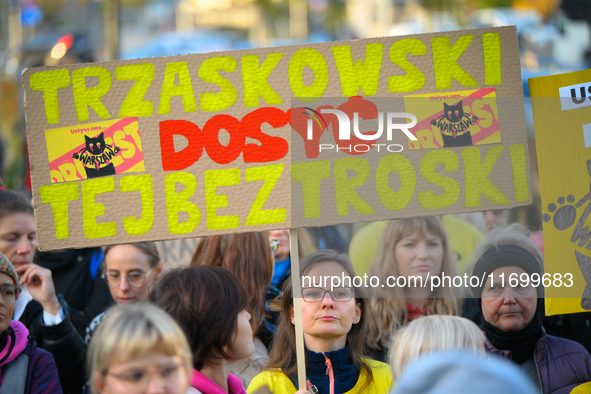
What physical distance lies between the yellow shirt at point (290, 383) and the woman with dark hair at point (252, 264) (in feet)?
1.14

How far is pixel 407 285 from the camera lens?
2.73m

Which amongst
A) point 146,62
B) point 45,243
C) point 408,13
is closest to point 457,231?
point 146,62

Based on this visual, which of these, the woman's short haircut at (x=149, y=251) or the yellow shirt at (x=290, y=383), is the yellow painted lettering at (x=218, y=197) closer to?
the yellow shirt at (x=290, y=383)

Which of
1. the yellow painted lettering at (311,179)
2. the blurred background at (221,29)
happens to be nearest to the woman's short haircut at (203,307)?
the yellow painted lettering at (311,179)

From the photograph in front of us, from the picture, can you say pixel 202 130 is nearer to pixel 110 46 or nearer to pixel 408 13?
pixel 110 46

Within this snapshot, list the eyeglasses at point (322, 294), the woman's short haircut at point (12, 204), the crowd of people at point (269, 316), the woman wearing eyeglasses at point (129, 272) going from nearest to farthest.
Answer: the crowd of people at point (269, 316) → the eyeglasses at point (322, 294) → the woman wearing eyeglasses at point (129, 272) → the woman's short haircut at point (12, 204)

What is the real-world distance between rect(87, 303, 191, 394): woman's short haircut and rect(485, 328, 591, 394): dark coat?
4.64ft

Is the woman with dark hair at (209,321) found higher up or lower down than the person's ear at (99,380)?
higher up

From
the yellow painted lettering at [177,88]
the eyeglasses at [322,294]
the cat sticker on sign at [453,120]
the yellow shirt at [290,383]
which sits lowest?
the yellow shirt at [290,383]

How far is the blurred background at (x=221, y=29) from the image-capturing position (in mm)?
10898

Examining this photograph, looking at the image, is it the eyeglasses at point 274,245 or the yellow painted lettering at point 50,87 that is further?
the eyeglasses at point 274,245

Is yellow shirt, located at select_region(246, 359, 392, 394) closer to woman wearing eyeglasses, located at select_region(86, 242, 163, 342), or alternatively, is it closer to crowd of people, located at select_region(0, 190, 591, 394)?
crowd of people, located at select_region(0, 190, 591, 394)

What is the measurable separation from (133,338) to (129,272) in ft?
4.07

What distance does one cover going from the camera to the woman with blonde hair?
2.70 metres
